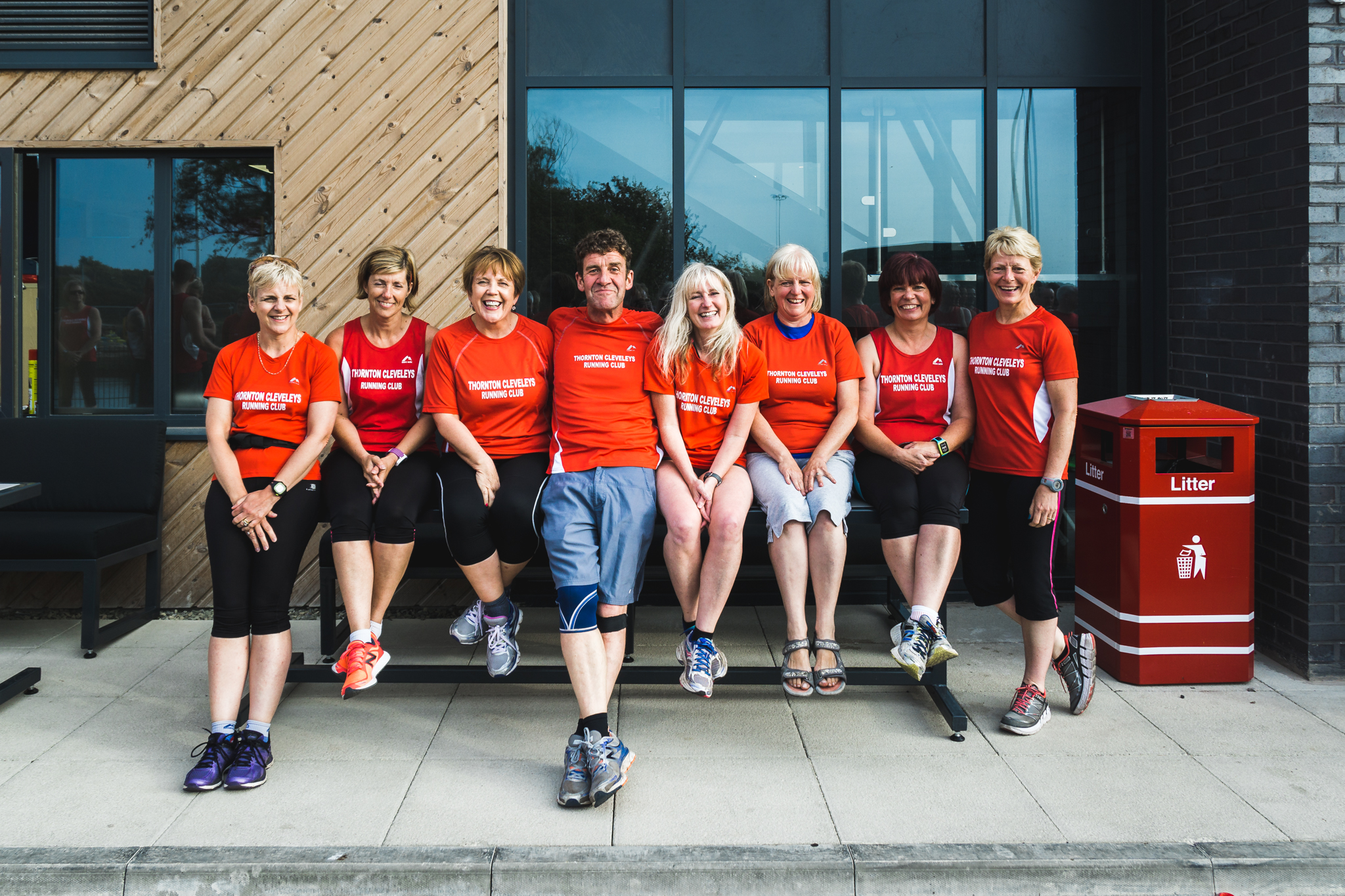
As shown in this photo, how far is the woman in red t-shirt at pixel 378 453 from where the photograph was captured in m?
3.98

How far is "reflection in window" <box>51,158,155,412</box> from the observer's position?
564 cm

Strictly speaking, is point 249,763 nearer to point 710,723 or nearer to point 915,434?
point 710,723

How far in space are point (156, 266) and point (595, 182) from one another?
2.40 metres

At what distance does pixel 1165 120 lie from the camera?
5.57 meters

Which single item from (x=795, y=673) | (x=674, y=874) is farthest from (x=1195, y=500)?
(x=674, y=874)

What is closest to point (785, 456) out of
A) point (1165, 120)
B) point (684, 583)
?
point (684, 583)

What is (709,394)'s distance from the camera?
4.11 meters

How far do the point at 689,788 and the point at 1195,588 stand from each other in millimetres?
2345

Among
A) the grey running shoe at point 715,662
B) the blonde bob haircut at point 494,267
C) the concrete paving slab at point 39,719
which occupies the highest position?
the blonde bob haircut at point 494,267

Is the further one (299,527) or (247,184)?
(247,184)

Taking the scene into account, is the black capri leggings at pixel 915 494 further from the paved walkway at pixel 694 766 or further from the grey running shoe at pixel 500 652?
the grey running shoe at pixel 500 652

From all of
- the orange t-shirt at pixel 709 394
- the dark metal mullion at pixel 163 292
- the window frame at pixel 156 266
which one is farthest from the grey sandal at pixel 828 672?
the dark metal mullion at pixel 163 292

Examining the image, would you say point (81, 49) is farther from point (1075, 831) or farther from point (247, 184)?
point (1075, 831)

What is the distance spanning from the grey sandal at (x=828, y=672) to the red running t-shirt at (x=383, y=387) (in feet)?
6.22
